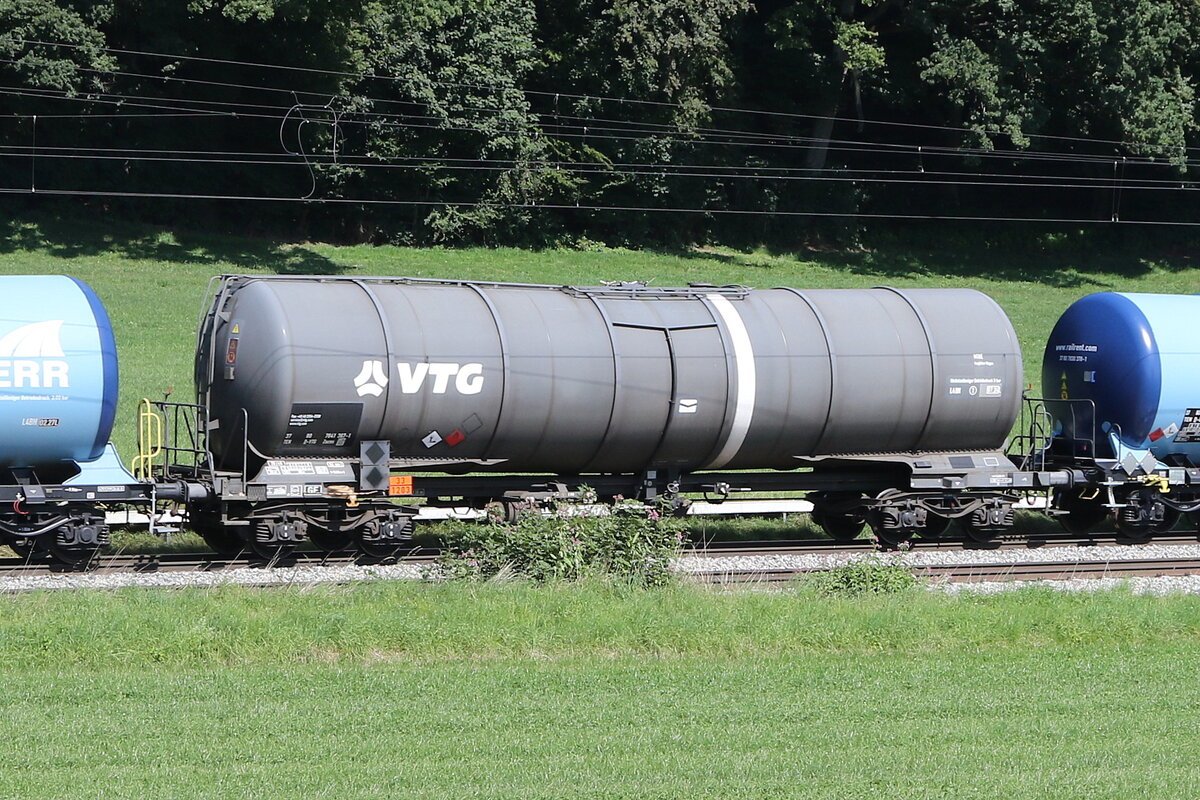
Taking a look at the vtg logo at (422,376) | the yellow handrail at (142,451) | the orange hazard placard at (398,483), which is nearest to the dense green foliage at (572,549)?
the orange hazard placard at (398,483)

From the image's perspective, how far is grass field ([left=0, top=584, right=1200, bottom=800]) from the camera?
8.55m

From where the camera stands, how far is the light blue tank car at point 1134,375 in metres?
20.0

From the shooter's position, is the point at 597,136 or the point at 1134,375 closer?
the point at 1134,375

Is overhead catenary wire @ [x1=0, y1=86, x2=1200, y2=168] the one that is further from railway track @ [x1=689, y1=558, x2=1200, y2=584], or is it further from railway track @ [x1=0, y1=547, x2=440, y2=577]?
railway track @ [x1=0, y1=547, x2=440, y2=577]

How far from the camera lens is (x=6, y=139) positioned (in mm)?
46250

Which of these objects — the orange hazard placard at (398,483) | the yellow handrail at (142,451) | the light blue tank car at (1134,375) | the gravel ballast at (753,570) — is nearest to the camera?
the gravel ballast at (753,570)

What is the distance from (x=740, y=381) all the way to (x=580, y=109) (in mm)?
36643

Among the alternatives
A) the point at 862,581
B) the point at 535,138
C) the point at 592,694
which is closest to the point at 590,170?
the point at 535,138

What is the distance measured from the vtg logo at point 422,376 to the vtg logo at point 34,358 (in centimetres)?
359

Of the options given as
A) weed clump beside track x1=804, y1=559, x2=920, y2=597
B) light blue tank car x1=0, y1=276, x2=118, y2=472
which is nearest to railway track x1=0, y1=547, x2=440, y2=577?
light blue tank car x1=0, y1=276, x2=118, y2=472

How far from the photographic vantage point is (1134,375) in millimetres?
20125

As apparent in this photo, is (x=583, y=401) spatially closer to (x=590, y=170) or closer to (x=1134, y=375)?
(x=1134, y=375)

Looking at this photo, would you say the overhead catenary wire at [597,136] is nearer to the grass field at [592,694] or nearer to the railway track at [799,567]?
the railway track at [799,567]

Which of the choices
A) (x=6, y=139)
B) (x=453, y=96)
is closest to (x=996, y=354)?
(x=453, y=96)
